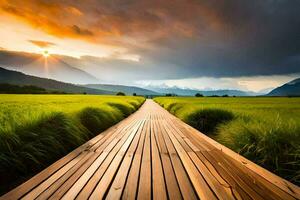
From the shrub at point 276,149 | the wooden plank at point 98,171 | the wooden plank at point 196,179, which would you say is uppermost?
the shrub at point 276,149

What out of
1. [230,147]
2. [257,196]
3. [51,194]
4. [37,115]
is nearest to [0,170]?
[51,194]

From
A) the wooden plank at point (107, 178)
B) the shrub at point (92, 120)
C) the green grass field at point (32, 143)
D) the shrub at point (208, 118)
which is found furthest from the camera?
the shrub at point (208, 118)

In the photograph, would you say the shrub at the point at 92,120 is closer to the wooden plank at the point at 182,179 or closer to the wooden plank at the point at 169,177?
the wooden plank at the point at 169,177

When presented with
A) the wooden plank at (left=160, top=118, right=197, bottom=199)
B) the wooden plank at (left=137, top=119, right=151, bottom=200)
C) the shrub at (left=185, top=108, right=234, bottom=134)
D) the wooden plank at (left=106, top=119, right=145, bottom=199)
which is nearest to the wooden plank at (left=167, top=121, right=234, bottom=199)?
the wooden plank at (left=160, top=118, right=197, bottom=199)

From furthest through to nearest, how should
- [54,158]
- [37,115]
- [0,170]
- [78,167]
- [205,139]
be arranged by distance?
[205,139] < [37,115] < [54,158] < [78,167] < [0,170]

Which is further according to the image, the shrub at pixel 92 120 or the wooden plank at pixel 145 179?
the shrub at pixel 92 120

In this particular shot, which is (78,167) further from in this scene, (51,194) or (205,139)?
(205,139)

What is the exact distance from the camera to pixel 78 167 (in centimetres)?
358

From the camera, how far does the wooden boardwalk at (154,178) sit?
2.57 metres

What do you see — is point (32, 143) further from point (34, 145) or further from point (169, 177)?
point (169, 177)

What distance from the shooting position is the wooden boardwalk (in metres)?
2.57

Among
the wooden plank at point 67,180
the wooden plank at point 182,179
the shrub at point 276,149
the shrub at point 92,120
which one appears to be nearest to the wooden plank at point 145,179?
the wooden plank at point 182,179

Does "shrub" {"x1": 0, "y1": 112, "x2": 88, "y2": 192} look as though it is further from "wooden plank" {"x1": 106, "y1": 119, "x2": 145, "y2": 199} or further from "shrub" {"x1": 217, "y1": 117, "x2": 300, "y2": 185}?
"shrub" {"x1": 217, "y1": 117, "x2": 300, "y2": 185}

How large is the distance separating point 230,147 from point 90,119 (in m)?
4.86
